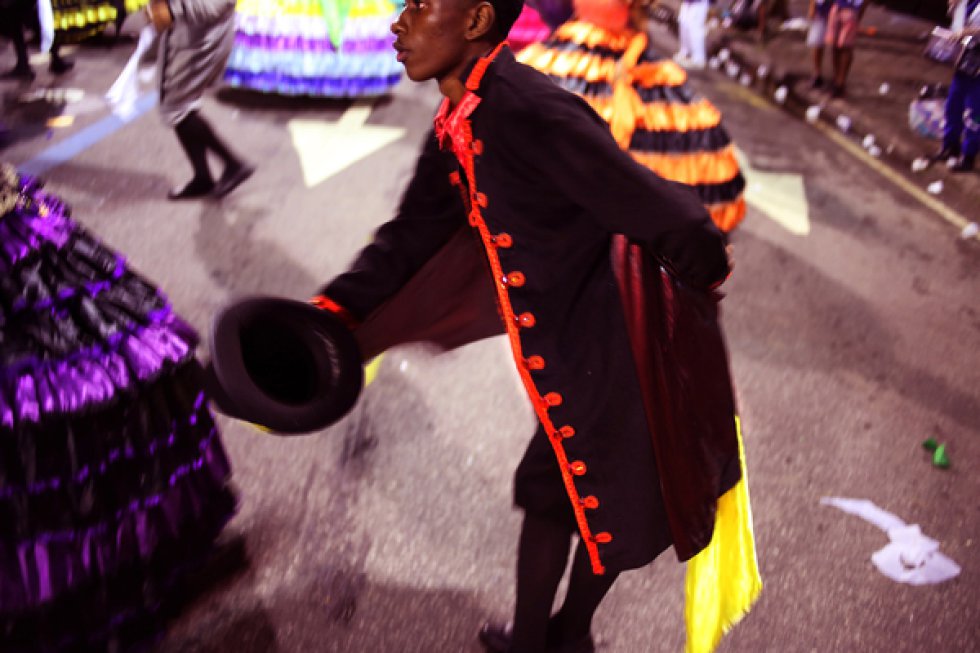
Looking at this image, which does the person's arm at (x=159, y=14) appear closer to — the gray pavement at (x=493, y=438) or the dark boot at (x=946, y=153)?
the gray pavement at (x=493, y=438)

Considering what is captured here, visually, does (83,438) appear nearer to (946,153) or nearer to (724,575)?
(724,575)

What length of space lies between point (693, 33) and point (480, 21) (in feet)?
23.6

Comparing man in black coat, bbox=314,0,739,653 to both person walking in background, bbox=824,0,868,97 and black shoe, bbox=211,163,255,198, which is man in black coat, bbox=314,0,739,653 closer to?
black shoe, bbox=211,163,255,198

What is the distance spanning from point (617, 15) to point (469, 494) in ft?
7.48

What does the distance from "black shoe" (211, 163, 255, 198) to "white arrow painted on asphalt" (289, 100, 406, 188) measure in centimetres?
39

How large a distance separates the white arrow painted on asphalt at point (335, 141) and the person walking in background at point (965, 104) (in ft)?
12.7

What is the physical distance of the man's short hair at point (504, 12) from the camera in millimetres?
1544

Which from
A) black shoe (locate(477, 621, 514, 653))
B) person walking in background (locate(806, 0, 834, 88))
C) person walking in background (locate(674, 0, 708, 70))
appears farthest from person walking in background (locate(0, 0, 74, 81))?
person walking in background (locate(806, 0, 834, 88))

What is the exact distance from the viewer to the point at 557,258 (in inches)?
61.7

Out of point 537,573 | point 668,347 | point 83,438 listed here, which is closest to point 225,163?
point 83,438

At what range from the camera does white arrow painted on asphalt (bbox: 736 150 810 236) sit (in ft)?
16.4

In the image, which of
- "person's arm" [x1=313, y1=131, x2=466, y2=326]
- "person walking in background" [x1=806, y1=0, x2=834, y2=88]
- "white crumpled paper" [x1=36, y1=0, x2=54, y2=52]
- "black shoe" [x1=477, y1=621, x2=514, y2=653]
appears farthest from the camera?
"person walking in background" [x1=806, y1=0, x2=834, y2=88]

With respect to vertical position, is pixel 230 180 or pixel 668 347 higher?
pixel 668 347

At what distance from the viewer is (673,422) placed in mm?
1621
